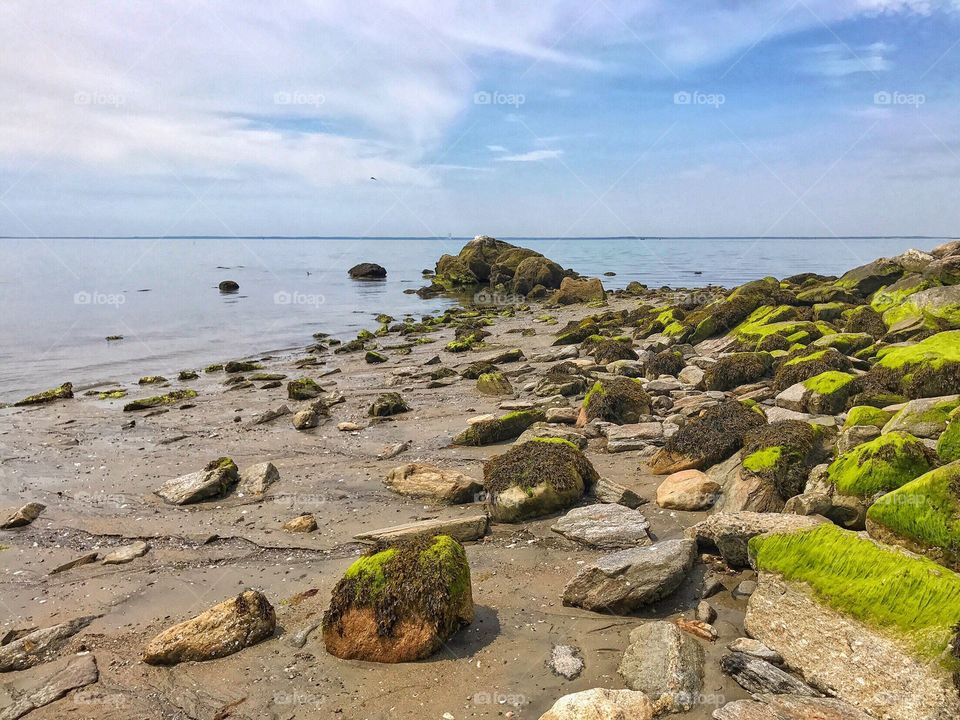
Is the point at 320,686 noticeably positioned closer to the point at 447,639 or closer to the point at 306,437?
the point at 447,639

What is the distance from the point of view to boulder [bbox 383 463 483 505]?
8752 mm

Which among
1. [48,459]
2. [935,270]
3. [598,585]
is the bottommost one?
[48,459]

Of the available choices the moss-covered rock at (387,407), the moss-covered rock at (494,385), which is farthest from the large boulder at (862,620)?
the moss-covered rock at (494,385)

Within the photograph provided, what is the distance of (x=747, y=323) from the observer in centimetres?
2006

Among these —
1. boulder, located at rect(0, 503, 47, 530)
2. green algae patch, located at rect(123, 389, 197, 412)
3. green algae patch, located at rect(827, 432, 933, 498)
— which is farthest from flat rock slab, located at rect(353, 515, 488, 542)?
green algae patch, located at rect(123, 389, 197, 412)

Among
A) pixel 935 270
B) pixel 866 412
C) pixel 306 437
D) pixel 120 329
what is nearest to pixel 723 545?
pixel 866 412

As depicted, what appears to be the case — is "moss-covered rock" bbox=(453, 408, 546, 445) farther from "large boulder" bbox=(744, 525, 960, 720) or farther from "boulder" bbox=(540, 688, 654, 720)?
"boulder" bbox=(540, 688, 654, 720)

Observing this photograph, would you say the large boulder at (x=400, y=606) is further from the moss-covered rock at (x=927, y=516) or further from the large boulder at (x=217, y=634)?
the moss-covered rock at (x=927, y=516)

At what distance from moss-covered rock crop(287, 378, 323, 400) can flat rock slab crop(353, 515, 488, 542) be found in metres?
9.94

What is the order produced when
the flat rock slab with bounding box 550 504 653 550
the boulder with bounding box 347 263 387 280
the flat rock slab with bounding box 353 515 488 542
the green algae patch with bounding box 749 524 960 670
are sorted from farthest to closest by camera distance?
the boulder with bounding box 347 263 387 280, the flat rock slab with bounding box 353 515 488 542, the flat rock slab with bounding box 550 504 653 550, the green algae patch with bounding box 749 524 960 670

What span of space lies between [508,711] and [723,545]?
2908mm

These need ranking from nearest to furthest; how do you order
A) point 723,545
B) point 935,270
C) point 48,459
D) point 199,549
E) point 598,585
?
point 598,585 → point 723,545 → point 199,549 → point 48,459 → point 935,270

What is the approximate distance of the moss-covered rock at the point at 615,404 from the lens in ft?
38.5

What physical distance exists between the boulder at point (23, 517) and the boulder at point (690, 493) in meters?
9.16
